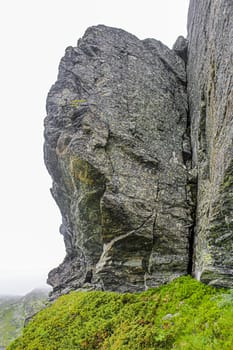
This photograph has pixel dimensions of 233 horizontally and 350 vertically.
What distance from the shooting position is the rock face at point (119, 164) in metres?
16.1

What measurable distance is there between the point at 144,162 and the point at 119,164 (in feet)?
5.47

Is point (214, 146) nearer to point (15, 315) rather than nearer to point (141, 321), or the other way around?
point (141, 321)

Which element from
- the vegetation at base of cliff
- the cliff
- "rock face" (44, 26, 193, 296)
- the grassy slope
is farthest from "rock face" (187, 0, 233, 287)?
the grassy slope

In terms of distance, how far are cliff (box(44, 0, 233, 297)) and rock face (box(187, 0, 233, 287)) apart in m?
0.05

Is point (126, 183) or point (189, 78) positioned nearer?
point (126, 183)

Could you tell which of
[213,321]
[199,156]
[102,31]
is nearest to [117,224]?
[199,156]

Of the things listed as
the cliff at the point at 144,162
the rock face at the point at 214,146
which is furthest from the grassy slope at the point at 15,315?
the rock face at the point at 214,146

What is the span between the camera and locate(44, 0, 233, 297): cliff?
43.1 ft

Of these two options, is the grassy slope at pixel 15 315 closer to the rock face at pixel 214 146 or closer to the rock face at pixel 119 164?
the rock face at pixel 119 164

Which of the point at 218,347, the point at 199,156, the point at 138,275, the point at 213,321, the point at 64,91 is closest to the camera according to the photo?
the point at 218,347

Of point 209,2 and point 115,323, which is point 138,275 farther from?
point 209,2

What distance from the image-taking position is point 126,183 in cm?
1677

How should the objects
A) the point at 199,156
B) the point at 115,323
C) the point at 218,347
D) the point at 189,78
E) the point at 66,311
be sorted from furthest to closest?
1. the point at 189,78
2. the point at 199,156
3. the point at 66,311
4. the point at 115,323
5. the point at 218,347

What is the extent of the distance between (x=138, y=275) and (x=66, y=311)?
4384 mm
